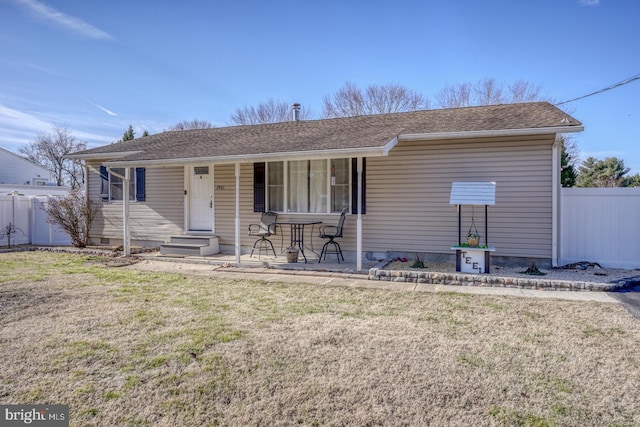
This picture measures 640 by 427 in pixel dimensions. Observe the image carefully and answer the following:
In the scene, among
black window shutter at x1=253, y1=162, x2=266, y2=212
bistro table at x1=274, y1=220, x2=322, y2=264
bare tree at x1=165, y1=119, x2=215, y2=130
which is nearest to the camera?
bistro table at x1=274, y1=220, x2=322, y2=264

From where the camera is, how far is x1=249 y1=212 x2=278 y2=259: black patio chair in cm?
866

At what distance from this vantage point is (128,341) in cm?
359

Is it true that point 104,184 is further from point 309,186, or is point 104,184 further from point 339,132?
point 339,132

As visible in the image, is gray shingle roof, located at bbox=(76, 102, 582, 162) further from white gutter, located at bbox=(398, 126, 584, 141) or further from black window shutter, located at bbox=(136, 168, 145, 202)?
black window shutter, located at bbox=(136, 168, 145, 202)

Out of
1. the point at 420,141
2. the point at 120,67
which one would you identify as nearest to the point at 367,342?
the point at 420,141

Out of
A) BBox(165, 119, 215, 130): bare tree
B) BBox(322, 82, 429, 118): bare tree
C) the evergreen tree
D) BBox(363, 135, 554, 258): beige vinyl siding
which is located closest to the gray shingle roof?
BBox(363, 135, 554, 258): beige vinyl siding

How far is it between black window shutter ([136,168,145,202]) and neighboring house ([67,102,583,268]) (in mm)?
30

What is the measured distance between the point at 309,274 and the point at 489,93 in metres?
18.0

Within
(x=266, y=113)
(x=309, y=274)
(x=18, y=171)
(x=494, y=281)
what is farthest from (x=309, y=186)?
(x=18, y=171)

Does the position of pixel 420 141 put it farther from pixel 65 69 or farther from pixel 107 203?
pixel 65 69

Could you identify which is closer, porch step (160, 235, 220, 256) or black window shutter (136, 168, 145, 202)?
porch step (160, 235, 220, 256)

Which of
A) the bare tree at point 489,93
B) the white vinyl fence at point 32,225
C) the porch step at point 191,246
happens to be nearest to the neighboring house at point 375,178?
the porch step at point 191,246

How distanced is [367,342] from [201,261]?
5662 millimetres

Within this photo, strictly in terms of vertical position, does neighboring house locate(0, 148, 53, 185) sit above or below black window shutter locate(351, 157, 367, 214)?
above
